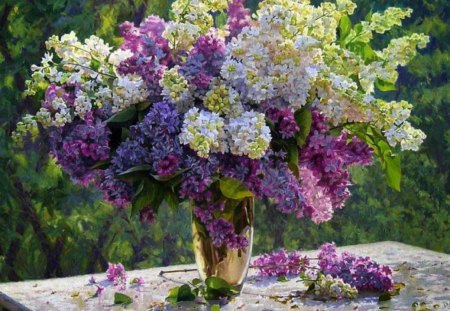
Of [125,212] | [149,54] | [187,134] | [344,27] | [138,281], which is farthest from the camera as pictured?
[125,212]

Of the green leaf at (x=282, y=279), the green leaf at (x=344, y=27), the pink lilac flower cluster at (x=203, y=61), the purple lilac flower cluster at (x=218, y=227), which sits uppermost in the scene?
the green leaf at (x=344, y=27)

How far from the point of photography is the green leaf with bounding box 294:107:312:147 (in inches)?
84.7

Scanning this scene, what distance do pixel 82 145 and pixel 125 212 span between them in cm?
202

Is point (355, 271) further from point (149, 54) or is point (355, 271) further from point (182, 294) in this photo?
point (149, 54)

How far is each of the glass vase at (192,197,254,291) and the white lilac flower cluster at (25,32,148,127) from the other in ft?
1.03

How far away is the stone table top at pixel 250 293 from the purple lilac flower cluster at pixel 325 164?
0.69ft

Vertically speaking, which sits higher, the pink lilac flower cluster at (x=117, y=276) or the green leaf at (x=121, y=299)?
the pink lilac flower cluster at (x=117, y=276)

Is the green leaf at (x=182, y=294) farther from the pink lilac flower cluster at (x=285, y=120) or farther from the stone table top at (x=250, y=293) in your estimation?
the pink lilac flower cluster at (x=285, y=120)

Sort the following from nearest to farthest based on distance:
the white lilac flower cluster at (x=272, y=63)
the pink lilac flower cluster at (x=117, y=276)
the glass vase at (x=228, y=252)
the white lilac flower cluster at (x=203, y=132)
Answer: the white lilac flower cluster at (x=203, y=132) < the white lilac flower cluster at (x=272, y=63) < the glass vase at (x=228, y=252) < the pink lilac flower cluster at (x=117, y=276)

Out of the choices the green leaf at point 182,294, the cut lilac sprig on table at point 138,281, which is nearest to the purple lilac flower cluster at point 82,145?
the green leaf at point 182,294

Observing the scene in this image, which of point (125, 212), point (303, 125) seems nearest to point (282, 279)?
point (303, 125)

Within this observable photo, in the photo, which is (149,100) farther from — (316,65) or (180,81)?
(316,65)

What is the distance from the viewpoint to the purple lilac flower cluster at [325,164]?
218 cm

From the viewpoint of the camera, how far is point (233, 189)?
208 centimetres
